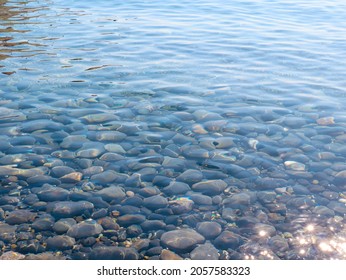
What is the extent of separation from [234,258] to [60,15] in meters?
11.9

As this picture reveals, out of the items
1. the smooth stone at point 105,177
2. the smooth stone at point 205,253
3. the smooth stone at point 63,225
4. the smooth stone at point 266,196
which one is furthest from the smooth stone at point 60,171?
the smooth stone at point 266,196

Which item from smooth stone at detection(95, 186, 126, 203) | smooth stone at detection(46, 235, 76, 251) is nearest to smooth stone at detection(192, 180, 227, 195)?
smooth stone at detection(95, 186, 126, 203)

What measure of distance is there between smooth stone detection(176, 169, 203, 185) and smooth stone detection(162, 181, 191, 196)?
105 millimetres

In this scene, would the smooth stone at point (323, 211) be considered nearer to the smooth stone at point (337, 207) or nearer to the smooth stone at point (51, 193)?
the smooth stone at point (337, 207)

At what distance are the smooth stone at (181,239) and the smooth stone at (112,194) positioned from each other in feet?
2.90

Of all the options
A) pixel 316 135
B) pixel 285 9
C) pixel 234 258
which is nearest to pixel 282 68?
pixel 316 135

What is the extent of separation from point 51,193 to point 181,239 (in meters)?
1.73

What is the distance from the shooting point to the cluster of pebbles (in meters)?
4.71

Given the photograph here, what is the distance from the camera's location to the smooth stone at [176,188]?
18.2 ft

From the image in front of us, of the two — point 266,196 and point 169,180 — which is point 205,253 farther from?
point 169,180

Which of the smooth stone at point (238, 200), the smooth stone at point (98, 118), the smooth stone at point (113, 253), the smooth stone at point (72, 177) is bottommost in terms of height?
the smooth stone at point (238, 200)

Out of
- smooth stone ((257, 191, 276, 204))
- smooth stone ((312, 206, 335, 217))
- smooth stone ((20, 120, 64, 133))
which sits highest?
smooth stone ((20, 120, 64, 133))

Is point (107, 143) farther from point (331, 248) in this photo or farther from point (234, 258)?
point (331, 248)

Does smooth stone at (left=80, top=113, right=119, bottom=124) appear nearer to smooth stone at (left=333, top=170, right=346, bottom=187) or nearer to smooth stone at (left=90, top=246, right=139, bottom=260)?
smooth stone at (left=90, top=246, right=139, bottom=260)
